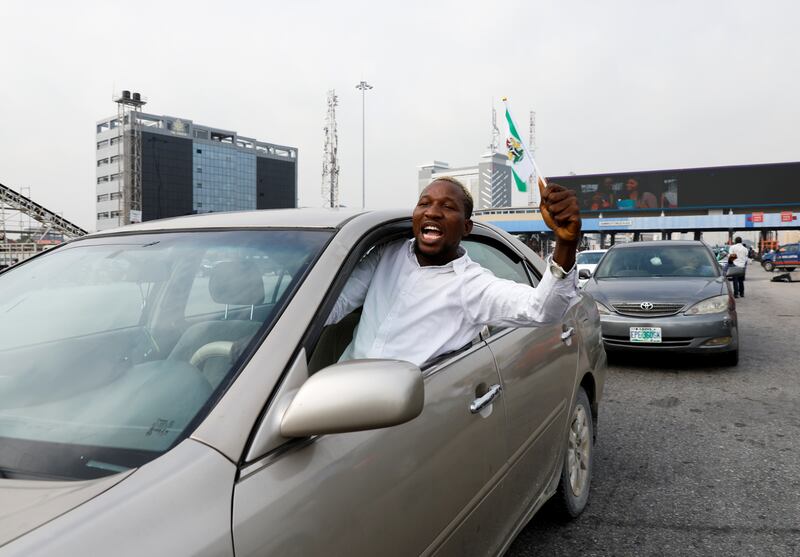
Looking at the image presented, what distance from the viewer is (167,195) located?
10138cm

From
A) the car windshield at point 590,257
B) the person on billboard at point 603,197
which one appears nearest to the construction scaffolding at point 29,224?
the car windshield at point 590,257

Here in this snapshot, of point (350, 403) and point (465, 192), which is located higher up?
point (465, 192)

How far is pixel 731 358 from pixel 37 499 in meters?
7.00

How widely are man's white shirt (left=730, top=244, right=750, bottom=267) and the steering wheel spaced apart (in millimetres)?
16770

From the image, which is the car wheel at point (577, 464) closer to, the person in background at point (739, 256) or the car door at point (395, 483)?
the car door at point (395, 483)

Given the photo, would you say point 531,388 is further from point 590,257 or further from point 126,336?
point 590,257

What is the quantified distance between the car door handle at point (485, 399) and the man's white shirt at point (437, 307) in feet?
0.59

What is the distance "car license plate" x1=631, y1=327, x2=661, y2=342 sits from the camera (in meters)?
6.24

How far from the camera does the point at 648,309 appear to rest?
6.39 meters

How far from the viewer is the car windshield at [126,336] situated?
124 centimetres

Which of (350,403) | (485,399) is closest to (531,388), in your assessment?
(485,399)

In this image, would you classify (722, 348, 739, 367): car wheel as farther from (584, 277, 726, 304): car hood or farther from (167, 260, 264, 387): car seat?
(167, 260, 264, 387): car seat

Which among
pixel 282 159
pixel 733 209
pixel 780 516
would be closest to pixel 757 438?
pixel 780 516

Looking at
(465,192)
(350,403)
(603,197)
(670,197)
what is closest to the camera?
(350,403)
